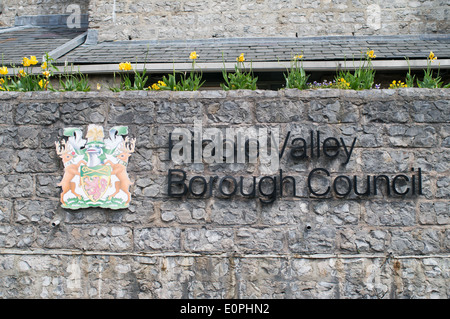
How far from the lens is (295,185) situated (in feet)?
13.1

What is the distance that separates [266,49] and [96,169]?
3867 mm

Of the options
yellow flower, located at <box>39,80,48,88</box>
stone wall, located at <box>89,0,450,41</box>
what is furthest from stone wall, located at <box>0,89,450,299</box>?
stone wall, located at <box>89,0,450,41</box>

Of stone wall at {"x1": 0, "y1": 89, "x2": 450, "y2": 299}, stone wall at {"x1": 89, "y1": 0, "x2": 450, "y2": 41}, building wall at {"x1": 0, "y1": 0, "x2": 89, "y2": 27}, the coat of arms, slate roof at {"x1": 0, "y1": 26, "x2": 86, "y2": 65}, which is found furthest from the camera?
building wall at {"x1": 0, "y1": 0, "x2": 89, "y2": 27}

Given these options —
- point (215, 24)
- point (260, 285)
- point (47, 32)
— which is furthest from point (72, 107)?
point (47, 32)

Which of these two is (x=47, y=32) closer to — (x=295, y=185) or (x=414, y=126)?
(x=295, y=185)

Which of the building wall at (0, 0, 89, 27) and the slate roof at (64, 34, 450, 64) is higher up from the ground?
the building wall at (0, 0, 89, 27)

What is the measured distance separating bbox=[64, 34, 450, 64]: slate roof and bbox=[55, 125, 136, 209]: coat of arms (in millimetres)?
2242

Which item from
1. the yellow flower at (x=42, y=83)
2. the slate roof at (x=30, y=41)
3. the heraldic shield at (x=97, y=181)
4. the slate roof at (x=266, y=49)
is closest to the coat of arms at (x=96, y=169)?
the heraldic shield at (x=97, y=181)

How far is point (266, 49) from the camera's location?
6707 millimetres

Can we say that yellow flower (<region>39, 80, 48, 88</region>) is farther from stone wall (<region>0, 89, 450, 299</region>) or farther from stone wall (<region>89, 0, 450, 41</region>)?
stone wall (<region>89, 0, 450, 41</region>)

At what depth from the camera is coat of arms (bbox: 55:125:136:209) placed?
4047mm

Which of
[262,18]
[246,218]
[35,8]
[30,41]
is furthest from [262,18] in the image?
[35,8]

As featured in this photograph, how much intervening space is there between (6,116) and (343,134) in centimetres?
356
